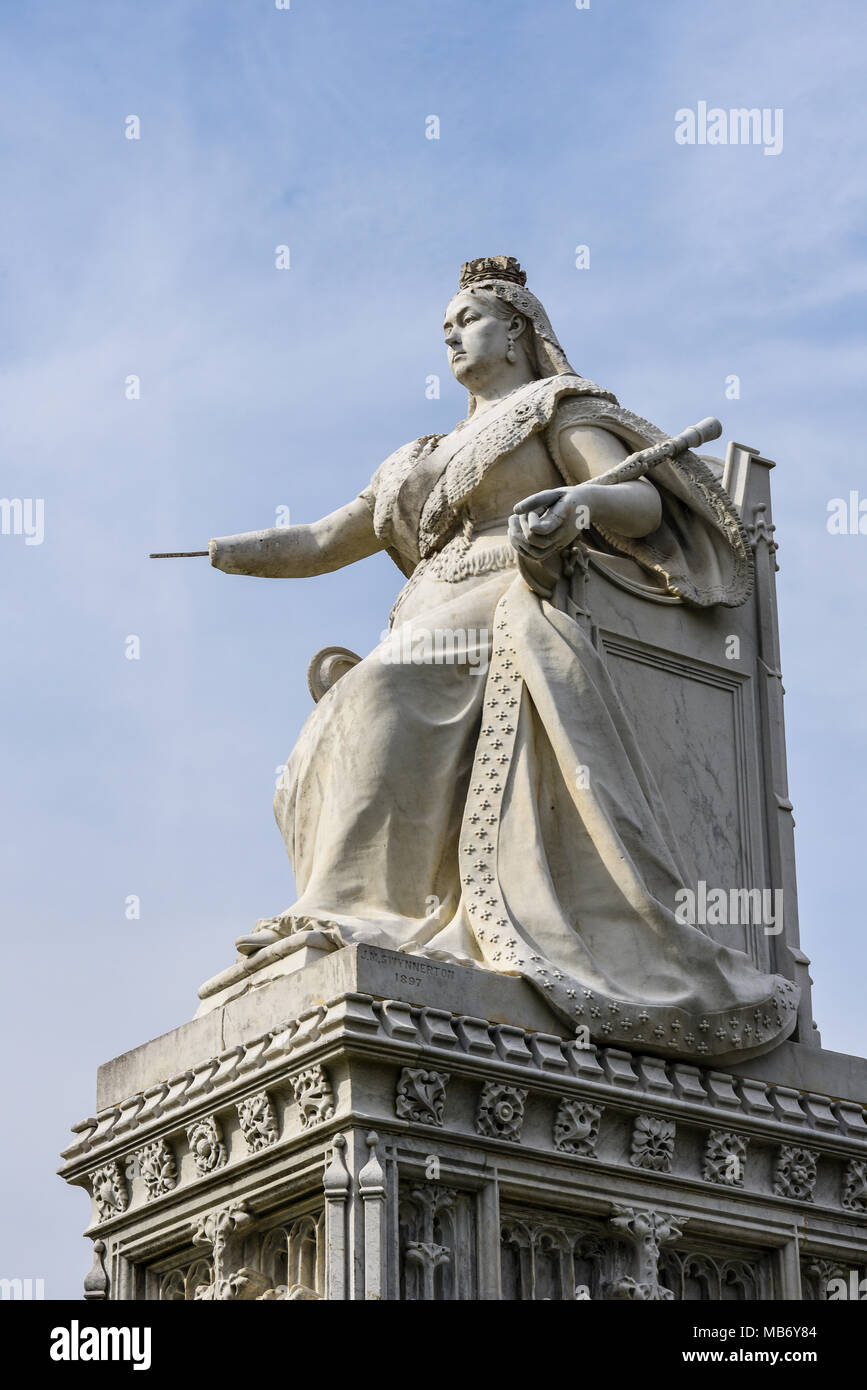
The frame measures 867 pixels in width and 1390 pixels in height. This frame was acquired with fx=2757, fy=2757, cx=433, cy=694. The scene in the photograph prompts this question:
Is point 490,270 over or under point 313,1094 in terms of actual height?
over

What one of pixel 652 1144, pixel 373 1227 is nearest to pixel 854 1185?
pixel 652 1144

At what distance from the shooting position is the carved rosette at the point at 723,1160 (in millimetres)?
12688

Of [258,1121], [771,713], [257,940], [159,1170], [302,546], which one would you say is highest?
[302,546]

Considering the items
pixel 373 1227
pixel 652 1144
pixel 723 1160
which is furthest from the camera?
pixel 723 1160

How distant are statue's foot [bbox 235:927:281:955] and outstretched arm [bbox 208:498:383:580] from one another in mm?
2959

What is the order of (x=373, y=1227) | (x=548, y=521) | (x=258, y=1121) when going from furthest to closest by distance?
1. (x=548, y=521)
2. (x=258, y=1121)
3. (x=373, y=1227)

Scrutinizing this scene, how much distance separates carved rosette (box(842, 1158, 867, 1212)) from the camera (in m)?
13.2

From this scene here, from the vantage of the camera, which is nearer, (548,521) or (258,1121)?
(258,1121)

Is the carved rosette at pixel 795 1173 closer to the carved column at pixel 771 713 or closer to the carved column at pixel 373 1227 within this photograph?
the carved column at pixel 771 713

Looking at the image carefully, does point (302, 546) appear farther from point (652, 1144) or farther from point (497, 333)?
point (652, 1144)

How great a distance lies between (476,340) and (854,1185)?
15.8 ft

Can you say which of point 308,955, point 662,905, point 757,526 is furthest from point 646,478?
point 308,955

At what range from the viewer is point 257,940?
12914mm
